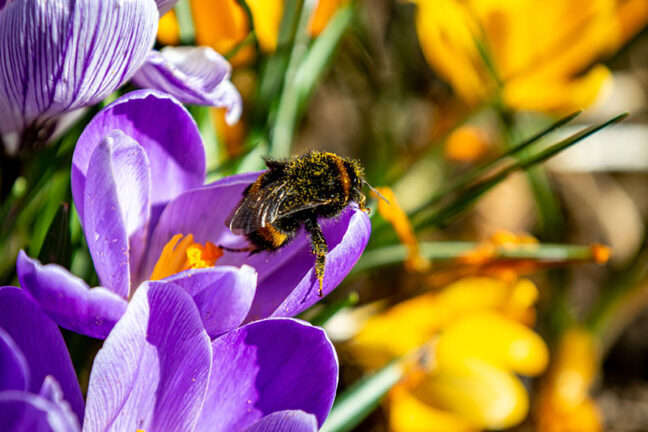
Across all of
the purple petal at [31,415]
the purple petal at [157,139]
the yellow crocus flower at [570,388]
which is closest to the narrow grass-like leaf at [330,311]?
the purple petal at [157,139]

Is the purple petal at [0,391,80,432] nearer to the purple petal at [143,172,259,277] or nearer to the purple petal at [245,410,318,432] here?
A: the purple petal at [245,410,318,432]

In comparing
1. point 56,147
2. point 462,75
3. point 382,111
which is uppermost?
point 56,147

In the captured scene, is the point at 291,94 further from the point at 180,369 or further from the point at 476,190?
the point at 180,369

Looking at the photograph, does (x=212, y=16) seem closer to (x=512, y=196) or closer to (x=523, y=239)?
(x=523, y=239)

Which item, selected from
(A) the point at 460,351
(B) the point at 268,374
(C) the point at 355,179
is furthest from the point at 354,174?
(A) the point at 460,351

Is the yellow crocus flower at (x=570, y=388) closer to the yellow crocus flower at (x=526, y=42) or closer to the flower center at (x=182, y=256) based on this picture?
the yellow crocus flower at (x=526, y=42)

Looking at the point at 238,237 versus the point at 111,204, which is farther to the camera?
the point at 238,237

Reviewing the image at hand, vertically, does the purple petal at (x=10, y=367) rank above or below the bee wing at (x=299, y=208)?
above

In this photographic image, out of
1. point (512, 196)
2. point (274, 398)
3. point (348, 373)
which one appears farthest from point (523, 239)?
point (512, 196)
